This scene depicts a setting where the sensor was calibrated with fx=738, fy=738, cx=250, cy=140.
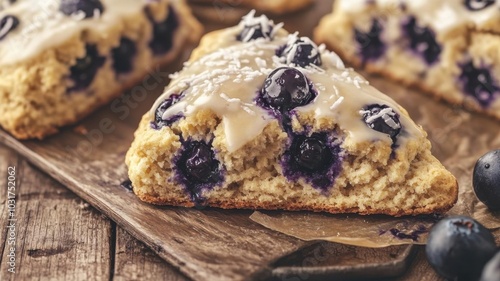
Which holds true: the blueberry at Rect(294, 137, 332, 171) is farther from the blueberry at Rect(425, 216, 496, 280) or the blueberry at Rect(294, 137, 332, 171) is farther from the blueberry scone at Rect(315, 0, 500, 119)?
the blueberry scone at Rect(315, 0, 500, 119)

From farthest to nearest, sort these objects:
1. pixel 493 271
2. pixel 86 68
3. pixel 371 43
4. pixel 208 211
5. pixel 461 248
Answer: pixel 371 43 → pixel 86 68 → pixel 208 211 → pixel 461 248 → pixel 493 271

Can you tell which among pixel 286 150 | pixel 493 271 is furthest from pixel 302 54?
pixel 493 271

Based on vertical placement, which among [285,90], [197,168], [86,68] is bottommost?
[86,68]

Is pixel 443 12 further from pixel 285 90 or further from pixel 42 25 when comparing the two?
pixel 42 25

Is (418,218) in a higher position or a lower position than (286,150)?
lower

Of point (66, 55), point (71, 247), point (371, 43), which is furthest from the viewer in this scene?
point (371, 43)

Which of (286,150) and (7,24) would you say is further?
(7,24)

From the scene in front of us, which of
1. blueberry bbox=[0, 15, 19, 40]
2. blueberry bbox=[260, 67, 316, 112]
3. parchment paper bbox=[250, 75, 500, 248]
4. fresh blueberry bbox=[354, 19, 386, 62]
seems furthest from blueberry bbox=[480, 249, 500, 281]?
blueberry bbox=[0, 15, 19, 40]
